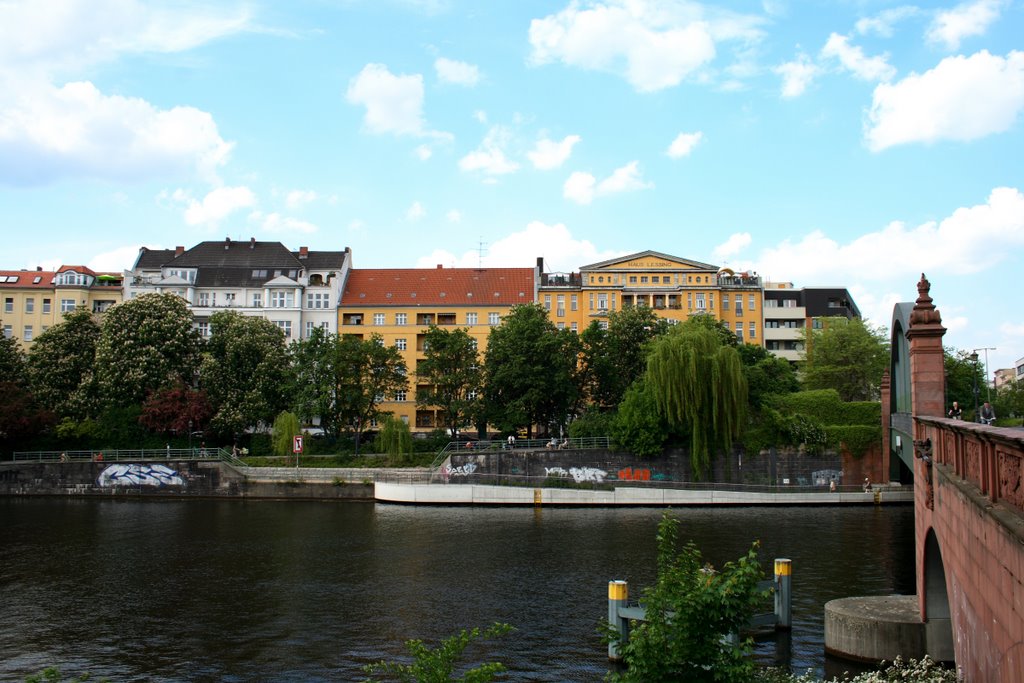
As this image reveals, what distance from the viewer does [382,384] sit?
6588cm

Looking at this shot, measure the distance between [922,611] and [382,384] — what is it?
50146 mm

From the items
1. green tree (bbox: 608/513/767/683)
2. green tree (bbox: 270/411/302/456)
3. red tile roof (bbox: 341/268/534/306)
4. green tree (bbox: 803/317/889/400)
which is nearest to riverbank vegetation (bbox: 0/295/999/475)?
green tree (bbox: 270/411/302/456)

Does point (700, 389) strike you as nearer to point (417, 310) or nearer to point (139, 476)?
point (417, 310)

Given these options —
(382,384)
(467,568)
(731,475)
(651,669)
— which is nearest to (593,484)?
(731,475)

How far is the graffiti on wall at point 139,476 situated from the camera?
209 ft

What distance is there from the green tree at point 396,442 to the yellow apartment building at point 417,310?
54.0 feet

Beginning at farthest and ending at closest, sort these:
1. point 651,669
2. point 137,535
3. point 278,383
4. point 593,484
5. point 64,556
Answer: point 278,383, point 593,484, point 137,535, point 64,556, point 651,669

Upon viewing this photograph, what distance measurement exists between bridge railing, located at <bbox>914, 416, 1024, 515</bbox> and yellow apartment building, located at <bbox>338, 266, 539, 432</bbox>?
68.2 m

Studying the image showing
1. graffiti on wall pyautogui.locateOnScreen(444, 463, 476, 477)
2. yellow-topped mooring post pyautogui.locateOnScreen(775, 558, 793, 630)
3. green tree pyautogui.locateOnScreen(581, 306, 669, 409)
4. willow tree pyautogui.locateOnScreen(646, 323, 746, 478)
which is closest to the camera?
yellow-topped mooring post pyautogui.locateOnScreen(775, 558, 793, 630)

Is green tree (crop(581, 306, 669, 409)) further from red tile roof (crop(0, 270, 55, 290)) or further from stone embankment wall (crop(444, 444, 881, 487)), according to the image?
red tile roof (crop(0, 270, 55, 290))

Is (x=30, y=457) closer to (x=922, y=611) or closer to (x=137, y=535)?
(x=137, y=535)

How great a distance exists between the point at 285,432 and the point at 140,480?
10875 mm

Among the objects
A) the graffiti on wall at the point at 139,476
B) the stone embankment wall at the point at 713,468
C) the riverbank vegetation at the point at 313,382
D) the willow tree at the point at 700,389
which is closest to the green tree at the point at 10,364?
the riverbank vegetation at the point at 313,382

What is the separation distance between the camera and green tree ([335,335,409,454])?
212 ft
